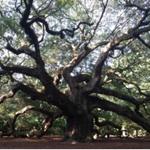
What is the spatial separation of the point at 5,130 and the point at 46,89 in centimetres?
633

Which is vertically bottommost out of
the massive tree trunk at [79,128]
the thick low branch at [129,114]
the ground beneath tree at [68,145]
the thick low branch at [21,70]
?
the ground beneath tree at [68,145]

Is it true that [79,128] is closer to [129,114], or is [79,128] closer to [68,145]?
[129,114]

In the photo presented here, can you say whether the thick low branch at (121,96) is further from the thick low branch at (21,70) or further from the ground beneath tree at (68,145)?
the thick low branch at (21,70)

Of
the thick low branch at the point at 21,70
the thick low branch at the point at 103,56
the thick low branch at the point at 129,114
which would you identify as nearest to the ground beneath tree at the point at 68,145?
the thick low branch at the point at 129,114

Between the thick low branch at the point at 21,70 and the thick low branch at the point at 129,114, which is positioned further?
the thick low branch at the point at 129,114

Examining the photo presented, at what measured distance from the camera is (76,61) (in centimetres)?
1777

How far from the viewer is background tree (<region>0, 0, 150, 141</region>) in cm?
1580

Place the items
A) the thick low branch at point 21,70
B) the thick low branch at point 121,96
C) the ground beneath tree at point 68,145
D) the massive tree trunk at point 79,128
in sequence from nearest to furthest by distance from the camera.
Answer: the ground beneath tree at point 68,145
the thick low branch at point 21,70
the massive tree trunk at point 79,128
the thick low branch at point 121,96

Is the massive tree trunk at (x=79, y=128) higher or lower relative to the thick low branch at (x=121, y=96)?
lower

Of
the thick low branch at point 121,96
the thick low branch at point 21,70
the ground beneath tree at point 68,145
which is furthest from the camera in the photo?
the thick low branch at point 121,96

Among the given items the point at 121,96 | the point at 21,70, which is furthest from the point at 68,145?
the point at 121,96

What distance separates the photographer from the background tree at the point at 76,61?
51.9 ft

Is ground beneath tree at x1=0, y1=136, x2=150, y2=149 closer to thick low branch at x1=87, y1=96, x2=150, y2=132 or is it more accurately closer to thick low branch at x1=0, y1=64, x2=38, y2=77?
thick low branch at x1=87, y1=96, x2=150, y2=132

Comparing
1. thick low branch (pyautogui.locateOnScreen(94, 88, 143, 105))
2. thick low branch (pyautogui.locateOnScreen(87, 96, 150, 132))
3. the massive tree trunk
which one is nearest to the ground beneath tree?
the massive tree trunk
